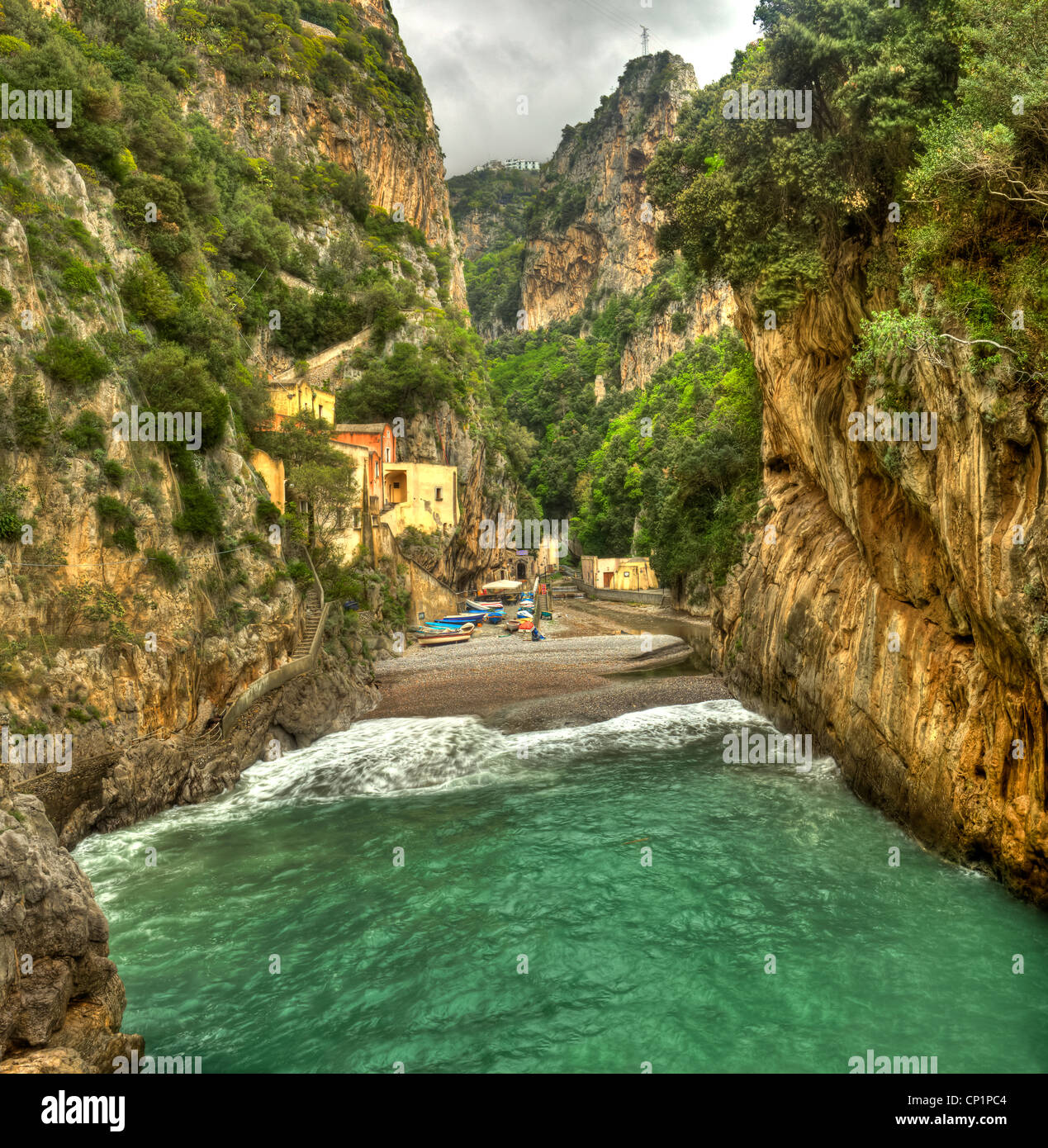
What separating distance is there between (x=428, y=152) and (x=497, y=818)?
7905 cm

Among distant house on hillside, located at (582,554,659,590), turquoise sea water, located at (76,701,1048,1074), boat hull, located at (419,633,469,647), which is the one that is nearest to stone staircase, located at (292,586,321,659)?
turquoise sea water, located at (76,701,1048,1074)

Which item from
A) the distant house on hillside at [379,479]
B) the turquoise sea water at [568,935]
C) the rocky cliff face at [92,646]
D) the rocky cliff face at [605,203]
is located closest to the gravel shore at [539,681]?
the rocky cliff face at [92,646]

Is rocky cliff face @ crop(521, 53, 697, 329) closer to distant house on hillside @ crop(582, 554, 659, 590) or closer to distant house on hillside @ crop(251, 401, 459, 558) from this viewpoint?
distant house on hillside @ crop(582, 554, 659, 590)

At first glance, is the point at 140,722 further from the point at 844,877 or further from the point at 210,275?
the point at 210,275

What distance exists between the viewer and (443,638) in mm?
38312

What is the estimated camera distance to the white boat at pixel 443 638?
124 feet

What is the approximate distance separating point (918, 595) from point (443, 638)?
2840 centimetres

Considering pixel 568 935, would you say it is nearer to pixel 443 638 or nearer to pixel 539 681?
pixel 539 681

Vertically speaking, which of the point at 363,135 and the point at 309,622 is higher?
the point at 363,135

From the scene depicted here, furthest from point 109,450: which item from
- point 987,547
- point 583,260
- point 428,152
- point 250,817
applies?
point 583,260

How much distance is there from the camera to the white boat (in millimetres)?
37938

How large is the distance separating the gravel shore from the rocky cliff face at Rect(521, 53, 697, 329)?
83287 millimetres

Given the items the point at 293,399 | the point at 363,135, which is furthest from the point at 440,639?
the point at 363,135

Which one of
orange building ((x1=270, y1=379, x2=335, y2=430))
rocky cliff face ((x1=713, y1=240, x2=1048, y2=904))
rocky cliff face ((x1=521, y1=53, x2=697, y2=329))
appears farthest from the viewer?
rocky cliff face ((x1=521, y1=53, x2=697, y2=329))
